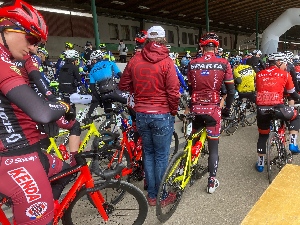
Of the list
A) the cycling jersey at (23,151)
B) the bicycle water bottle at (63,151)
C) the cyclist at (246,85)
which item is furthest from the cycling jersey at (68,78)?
the cycling jersey at (23,151)

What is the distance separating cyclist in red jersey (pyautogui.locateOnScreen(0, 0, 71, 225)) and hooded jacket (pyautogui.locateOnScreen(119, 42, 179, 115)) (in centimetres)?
128

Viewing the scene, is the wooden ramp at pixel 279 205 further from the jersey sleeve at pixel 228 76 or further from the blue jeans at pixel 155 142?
the jersey sleeve at pixel 228 76

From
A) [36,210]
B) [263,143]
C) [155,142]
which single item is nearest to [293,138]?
[263,143]

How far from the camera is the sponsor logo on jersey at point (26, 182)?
5.54 feet

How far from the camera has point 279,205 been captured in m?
1.92

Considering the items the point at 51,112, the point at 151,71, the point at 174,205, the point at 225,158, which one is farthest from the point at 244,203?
the point at 51,112

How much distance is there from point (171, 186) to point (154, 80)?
51.6 inches

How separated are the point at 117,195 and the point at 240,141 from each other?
414 cm

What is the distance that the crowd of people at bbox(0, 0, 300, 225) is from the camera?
1568 mm

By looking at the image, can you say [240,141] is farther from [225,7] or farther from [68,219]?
[225,7]

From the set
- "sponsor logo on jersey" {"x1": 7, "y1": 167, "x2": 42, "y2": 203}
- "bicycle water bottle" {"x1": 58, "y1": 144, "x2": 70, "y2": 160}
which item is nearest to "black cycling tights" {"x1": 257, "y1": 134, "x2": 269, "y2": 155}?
"bicycle water bottle" {"x1": 58, "y1": 144, "x2": 70, "y2": 160}

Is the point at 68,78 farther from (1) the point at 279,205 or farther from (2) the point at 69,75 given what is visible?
(1) the point at 279,205

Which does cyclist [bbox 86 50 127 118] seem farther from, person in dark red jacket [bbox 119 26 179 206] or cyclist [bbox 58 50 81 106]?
person in dark red jacket [bbox 119 26 179 206]

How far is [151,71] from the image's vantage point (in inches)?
114
